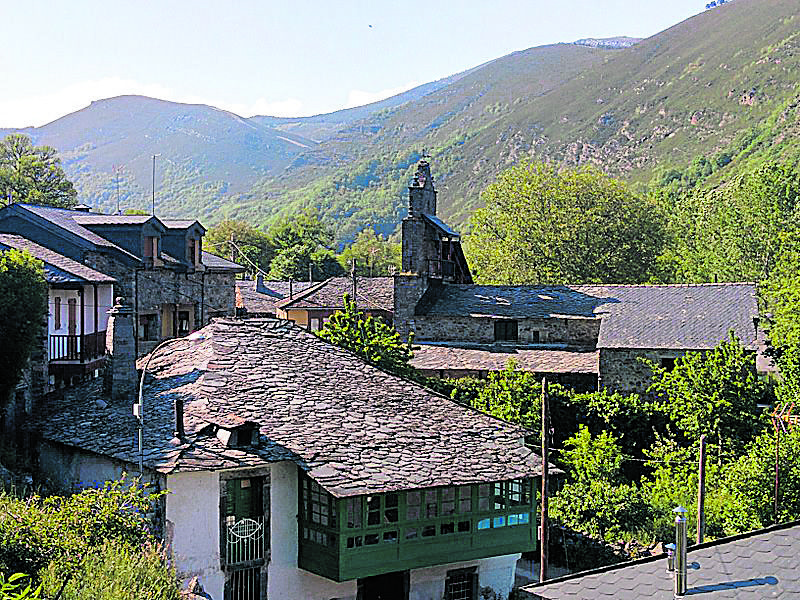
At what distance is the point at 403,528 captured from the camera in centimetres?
2162

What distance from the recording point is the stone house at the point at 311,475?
68.0 ft

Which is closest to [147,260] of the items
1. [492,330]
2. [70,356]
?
[70,356]

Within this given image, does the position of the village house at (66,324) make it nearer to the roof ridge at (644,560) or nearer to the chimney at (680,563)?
the roof ridge at (644,560)

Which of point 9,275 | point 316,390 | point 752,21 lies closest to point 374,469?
point 316,390

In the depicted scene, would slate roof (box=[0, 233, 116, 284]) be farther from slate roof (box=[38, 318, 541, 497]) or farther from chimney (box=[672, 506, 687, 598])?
chimney (box=[672, 506, 687, 598])

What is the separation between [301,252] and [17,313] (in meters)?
79.1

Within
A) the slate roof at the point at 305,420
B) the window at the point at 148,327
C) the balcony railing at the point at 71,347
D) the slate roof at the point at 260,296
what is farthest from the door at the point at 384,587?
the slate roof at the point at 260,296

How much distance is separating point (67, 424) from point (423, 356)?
76.2ft

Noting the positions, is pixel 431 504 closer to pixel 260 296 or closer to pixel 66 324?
pixel 66 324

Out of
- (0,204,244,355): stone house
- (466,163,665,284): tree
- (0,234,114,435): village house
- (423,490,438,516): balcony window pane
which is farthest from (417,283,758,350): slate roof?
(0,234,114,435): village house

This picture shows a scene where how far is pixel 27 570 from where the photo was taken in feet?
53.0

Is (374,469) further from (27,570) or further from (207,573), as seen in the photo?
(27,570)

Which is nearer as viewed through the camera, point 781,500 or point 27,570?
point 27,570

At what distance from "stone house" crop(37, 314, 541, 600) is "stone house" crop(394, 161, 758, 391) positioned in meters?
17.6
